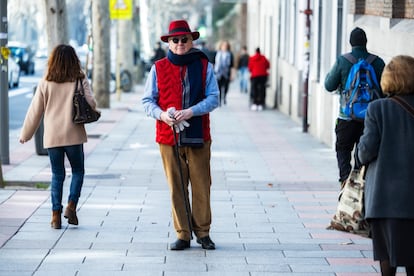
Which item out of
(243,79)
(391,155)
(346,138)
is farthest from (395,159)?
(243,79)

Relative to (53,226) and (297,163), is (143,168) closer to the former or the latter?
(297,163)

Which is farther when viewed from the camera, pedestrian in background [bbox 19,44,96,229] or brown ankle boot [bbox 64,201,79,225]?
brown ankle boot [bbox 64,201,79,225]

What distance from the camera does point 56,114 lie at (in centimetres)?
964

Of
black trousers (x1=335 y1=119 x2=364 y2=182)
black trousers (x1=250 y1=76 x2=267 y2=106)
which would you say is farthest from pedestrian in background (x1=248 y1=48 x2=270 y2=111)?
black trousers (x1=335 y1=119 x2=364 y2=182)

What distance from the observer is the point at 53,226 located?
32.0 ft

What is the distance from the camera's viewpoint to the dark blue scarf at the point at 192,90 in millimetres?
8523

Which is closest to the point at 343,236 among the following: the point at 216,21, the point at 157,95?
the point at 157,95

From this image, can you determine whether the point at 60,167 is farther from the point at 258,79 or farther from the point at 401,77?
the point at 258,79

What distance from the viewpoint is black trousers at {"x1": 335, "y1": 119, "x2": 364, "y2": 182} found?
10008 millimetres

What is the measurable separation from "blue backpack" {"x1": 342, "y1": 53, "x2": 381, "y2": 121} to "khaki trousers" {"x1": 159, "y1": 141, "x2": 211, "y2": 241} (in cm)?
174

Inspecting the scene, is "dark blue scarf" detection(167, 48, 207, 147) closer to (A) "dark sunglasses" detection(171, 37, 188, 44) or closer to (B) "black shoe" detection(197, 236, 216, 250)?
(A) "dark sunglasses" detection(171, 37, 188, 44)

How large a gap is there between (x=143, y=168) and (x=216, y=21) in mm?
74332

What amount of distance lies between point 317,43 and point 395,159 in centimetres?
1471

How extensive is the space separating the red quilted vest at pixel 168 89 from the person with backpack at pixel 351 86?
70.1 inches
